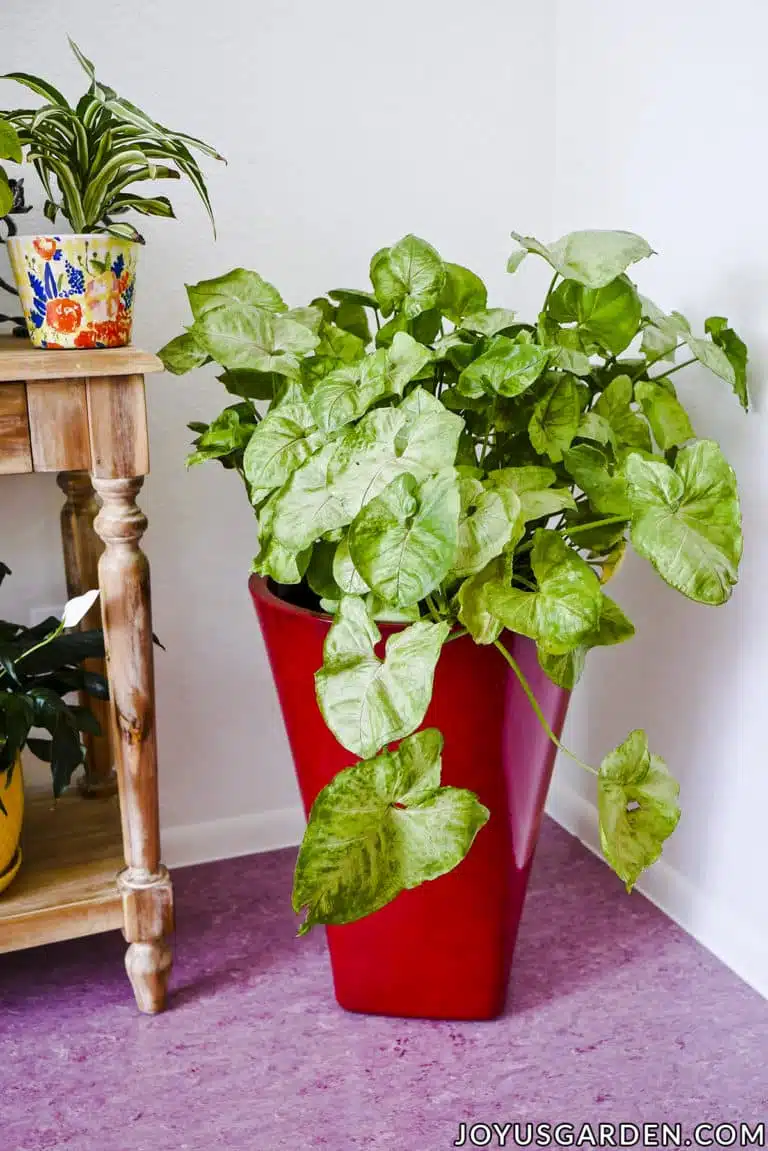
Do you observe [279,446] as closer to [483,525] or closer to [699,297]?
[483,525]

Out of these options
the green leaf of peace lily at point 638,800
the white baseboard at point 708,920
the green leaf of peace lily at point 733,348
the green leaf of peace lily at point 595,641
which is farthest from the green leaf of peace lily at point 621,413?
the white baseboard at point 708,920

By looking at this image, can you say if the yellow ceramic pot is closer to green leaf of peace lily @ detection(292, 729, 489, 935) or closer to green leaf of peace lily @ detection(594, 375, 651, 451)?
green leaf of peace lily @ detection(292, 729, 489, 935)

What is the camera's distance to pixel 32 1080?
1.08m

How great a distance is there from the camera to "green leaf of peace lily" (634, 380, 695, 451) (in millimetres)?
1056

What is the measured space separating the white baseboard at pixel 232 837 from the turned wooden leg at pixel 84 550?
17 cm

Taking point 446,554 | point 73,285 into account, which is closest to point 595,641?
point 446,554

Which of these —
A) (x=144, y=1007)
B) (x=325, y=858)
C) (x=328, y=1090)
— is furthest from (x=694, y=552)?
(x=144, y=1007)

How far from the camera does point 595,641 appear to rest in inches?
36.7

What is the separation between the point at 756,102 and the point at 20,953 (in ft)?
4.33

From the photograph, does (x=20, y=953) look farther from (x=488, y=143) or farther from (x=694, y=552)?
(x=488, y=143)

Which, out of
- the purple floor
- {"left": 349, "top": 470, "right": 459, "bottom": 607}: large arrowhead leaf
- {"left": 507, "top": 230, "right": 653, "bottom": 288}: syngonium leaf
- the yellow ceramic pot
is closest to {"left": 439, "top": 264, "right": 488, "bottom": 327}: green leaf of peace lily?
{"left": 507, "top": 230, "right": 653, "bottom": 288}: syngonium leaf

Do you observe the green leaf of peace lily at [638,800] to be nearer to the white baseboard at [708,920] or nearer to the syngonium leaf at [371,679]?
the syngonium leaf at [371,679]

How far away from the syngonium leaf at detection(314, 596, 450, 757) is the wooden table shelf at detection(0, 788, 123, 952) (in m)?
0.45

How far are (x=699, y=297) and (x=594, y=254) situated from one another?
12.8 inches
